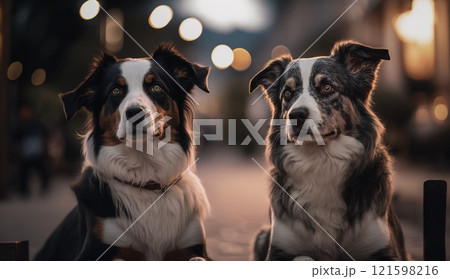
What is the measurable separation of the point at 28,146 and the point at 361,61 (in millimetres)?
6384

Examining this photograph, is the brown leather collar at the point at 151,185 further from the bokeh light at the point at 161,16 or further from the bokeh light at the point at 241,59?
the bokeh light at the point at 161,16

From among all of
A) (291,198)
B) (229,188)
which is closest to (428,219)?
(291,198)

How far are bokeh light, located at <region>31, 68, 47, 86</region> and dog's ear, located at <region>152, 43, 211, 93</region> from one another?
11.8 feet

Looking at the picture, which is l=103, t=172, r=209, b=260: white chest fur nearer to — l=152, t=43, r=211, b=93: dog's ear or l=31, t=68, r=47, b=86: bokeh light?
l=152, t=43, r=211, b=93: dog's ear

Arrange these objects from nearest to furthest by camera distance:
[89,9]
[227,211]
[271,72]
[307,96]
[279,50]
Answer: [307,96] → [271,72] → [279,50] → [89,9] → [227,211]

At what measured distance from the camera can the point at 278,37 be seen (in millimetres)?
4875

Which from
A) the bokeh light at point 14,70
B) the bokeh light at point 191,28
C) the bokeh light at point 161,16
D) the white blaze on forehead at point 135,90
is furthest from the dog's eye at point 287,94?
the bokeh light at point 14,70

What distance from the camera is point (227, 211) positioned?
753 centimetres

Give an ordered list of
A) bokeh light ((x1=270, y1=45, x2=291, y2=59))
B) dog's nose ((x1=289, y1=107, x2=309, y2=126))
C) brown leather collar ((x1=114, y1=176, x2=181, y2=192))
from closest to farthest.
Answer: dog's nose ((x1=289, y1=107, x2=309, y2=126)), brown leather collar ((x1=114, y1=176, x2=181, y2=192)), bokeh light ((x1=270, y1=45, x2=291, y2=59))

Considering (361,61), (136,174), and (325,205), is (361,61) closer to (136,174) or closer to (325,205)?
(325,205)

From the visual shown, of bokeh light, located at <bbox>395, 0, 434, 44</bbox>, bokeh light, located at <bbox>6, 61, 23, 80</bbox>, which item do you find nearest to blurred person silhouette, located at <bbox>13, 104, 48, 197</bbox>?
bokeh light, located at <bbox>6, 61, 23, 80</bbox>

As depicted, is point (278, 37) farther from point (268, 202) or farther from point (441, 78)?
point (441, 78)

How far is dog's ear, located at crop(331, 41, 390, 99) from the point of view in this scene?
12.4 feet

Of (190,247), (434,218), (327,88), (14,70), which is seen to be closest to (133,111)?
(190,247)
